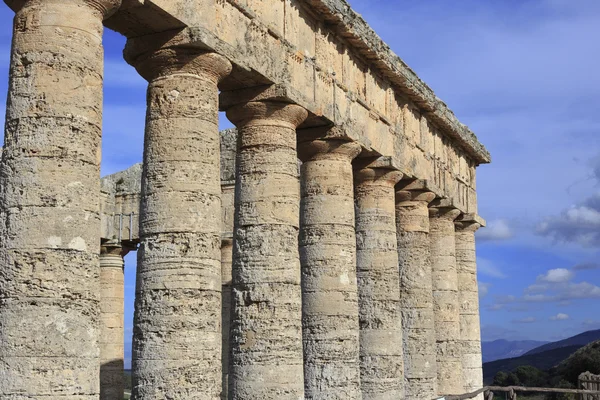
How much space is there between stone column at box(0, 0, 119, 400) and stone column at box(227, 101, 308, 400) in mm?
4931

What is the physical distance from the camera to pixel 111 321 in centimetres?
2966

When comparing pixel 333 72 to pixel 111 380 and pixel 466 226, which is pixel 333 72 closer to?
pixel 466 226

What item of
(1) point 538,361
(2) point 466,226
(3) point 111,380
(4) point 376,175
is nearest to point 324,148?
(4) point 376,175

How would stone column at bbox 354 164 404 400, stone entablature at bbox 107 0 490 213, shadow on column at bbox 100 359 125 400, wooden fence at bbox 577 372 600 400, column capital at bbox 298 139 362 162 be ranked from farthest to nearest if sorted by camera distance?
shadow on column at bbox 100 359 125 400 → wooden fence at bbox 577 372 600 400 → stone column at bbox 354 164 404 400 → column capital at bbox 298 139 362 162 → stone entablature at bbox 107 0 490 213

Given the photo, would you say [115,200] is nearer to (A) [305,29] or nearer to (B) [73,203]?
(A) [305,29]

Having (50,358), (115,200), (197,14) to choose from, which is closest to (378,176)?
(197,14)

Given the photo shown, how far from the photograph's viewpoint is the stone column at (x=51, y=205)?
412 inches

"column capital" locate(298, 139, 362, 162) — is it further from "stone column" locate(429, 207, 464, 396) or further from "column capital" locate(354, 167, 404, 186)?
"stone column" locate(429, 207, 464, 396)

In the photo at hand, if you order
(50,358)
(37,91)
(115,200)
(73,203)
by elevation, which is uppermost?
(115,200)

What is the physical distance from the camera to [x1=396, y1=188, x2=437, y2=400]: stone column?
24016 mm

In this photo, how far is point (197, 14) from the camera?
1464 cm

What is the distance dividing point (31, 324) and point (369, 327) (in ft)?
40.7

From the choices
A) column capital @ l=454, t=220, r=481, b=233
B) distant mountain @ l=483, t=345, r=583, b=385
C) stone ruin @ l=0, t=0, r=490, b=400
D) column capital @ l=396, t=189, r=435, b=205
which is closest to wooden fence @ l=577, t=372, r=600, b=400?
stone ruin @ l=0, t=0, r=490, b=400

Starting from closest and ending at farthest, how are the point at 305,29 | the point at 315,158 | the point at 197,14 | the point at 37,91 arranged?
the point at 37,91 → the point at 197,14 → the point at 305,29 → the point at 315,158
